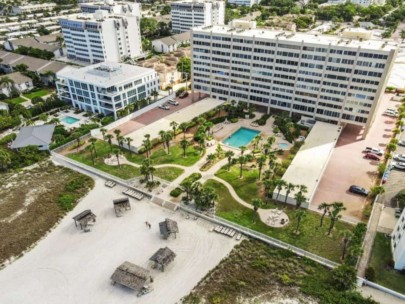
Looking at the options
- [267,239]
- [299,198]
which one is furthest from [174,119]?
[267,239]

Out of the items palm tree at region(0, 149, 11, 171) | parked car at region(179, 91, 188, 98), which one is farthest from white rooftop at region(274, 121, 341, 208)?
palm tree at region(0, 149, 11, 171)

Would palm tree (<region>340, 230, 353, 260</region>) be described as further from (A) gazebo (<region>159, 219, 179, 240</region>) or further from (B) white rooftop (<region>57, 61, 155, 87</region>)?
(B) white rooftop (<region>57, 61, 155, 87</region>)

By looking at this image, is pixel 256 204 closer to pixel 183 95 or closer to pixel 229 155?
pixel 229 155

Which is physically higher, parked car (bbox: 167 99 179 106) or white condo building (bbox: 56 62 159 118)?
white condo building (bbox: 56 62 159 118)

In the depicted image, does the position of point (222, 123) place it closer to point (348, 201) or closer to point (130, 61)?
point (348, 201)

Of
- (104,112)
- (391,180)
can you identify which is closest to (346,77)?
(391,180)

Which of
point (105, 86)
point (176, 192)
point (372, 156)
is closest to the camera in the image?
point (176, 192)
